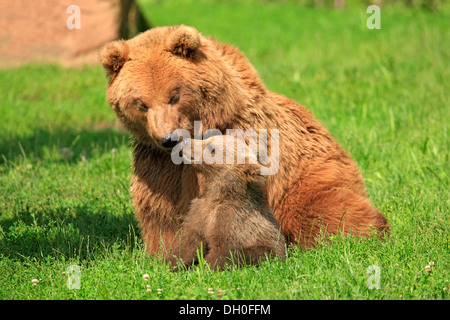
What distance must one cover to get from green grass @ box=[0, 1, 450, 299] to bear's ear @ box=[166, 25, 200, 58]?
1.72 m

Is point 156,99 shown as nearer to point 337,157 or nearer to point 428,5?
point 337,157

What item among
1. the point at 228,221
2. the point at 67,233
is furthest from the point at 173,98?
the point at 67,233

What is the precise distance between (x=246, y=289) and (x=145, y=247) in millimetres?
1303

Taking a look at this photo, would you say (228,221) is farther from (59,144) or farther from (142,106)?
(59,144)

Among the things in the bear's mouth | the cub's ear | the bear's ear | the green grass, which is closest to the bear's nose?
the bear's mouth

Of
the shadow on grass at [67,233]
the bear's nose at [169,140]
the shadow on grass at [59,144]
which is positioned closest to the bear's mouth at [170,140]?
the bear's nose at [169,140]

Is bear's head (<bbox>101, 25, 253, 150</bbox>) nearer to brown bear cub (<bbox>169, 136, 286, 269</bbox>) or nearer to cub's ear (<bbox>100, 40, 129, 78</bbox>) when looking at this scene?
cub's ear (<bbox>100, 40, 129, 78</bbox>)

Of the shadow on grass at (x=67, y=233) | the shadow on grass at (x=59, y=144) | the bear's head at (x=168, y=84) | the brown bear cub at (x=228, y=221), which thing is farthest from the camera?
the shadow on grass at (x=59, y=144)

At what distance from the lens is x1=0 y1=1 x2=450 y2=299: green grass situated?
415 cm

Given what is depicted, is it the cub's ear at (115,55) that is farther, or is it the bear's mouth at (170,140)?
the cub's ear at (115,55)

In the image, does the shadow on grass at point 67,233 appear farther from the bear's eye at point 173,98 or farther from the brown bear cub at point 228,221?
the bear's eye at point 173,98

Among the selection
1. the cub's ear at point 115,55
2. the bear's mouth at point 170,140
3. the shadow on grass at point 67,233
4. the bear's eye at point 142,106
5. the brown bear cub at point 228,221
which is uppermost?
the cub's ear at point 115,55

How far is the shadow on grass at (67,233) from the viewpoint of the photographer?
5066 millimetres

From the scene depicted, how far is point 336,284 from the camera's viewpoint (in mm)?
4039
